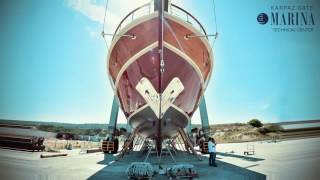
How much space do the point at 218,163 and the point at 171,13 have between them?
1485 millimetres

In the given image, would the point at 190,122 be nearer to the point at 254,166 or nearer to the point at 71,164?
the point at 254,166

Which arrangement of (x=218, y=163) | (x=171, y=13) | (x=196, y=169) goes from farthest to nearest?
1. (x=218, y=163)
2. (x=171, y=13)
3. (x=196, y=169)

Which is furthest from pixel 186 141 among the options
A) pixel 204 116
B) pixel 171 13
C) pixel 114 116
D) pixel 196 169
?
pixel 171 13

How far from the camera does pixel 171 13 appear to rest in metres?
3.37

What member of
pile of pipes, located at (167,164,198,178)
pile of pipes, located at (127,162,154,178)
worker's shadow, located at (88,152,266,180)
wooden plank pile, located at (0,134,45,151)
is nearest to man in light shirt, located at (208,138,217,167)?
worker's shadow, located at (88,152,266,180)

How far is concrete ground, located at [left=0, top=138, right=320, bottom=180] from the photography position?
3205 millimetres

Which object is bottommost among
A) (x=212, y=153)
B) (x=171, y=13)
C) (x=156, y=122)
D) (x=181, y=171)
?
(x=181, y=171)

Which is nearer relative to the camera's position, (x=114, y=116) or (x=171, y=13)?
(x=171, y=13)

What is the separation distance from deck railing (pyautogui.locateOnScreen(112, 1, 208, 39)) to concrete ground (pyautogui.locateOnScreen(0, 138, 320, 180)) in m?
1.19

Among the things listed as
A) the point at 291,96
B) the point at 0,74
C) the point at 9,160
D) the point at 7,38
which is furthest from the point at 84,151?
the point at 291,96

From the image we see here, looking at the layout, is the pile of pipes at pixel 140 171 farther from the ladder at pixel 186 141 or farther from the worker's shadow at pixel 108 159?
the ladder at pixel 186 141

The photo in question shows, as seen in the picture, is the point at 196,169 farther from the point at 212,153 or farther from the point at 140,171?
the point at 140,171

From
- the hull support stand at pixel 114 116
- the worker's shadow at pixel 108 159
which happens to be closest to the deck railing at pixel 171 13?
the hull support stand at pixel 114 116

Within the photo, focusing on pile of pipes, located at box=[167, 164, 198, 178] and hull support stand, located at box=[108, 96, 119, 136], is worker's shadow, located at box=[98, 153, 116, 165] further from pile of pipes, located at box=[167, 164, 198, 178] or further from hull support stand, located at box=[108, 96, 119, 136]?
pile of pipes, located at box=[167, 164, 198, 178]
